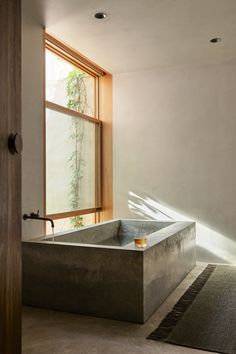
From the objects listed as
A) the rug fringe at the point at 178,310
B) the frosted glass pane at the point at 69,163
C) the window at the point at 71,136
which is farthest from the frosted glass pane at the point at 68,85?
the rug fringe at the point at 178,310

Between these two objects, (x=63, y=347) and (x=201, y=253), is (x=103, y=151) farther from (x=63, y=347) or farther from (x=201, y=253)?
(x=63, y=347)

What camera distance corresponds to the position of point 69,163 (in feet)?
14.9

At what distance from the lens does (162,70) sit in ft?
16.7

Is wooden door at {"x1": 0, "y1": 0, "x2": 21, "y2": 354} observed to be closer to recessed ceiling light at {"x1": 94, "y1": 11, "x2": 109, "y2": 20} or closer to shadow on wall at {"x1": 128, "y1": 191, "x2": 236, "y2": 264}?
recessed ceiling light at {"x1": 94, "y1": 11, "x2": 109, "y2": 20}

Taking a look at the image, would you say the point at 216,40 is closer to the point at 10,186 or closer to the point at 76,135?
the point at 76,135

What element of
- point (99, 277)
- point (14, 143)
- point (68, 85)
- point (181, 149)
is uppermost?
point (68, 85)

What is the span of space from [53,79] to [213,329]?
3.23 metres

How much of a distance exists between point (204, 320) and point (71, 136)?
9.33 ft

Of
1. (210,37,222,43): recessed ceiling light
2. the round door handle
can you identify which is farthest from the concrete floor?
(210,37,222,43): recessed ceiling light

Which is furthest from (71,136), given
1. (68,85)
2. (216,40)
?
(216,40)

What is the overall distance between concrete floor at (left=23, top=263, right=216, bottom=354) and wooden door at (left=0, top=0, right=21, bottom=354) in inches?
55.8

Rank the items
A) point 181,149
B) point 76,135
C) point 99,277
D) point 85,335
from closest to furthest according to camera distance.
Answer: point 85,335 → point 99,277 → point 76,135 → point 181,149

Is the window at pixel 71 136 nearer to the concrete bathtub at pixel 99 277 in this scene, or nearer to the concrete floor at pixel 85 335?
the concrete bathtub at pixel 99 277

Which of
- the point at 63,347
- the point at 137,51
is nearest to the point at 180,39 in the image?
the point at 137,51
